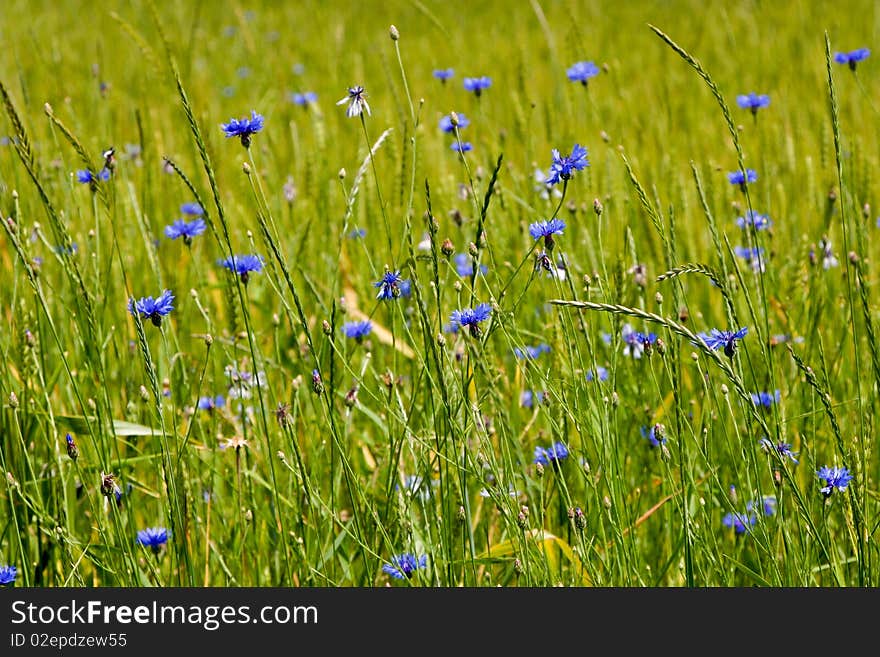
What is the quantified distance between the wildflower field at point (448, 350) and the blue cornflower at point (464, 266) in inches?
0.6

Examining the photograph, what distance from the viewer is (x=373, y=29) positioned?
20.6 feet

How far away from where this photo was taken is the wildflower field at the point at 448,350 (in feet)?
4.48

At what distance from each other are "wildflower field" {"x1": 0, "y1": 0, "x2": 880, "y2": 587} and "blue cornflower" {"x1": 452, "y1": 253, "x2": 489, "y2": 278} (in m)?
0.01

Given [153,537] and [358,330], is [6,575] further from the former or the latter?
[358,330]

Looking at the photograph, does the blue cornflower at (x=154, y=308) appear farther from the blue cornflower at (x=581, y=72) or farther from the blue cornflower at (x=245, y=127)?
the blue cornflower at (x=581, y=72)

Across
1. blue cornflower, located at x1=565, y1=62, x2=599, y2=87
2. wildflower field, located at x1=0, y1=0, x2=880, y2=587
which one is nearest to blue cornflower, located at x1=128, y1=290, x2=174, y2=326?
wildflower field, located at x1=0, y1=0, x2=880, y2=587

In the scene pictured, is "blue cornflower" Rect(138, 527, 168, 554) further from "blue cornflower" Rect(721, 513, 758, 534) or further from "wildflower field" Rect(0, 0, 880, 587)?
"blue cornflower" Rect(721, 513, 758, 534)

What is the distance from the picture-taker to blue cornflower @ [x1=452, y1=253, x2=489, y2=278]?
224cm

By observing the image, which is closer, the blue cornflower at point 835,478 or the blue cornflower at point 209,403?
the blue cornflower at point 835,478

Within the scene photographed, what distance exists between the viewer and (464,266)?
7.86 feet

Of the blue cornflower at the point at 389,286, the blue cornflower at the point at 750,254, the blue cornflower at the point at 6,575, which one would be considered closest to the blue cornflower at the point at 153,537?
the blue cornflower at the point at 6,575

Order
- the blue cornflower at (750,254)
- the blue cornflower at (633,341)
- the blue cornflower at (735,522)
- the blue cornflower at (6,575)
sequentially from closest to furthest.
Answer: the blue cornflower at (6,575), the blue cornflower at (735,522), the blue cornflower at (633,341), the blue cornflower at (750,254)

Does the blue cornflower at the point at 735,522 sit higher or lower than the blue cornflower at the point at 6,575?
higher

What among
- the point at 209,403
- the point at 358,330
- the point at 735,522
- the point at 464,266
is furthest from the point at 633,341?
A: the point at 209,403
